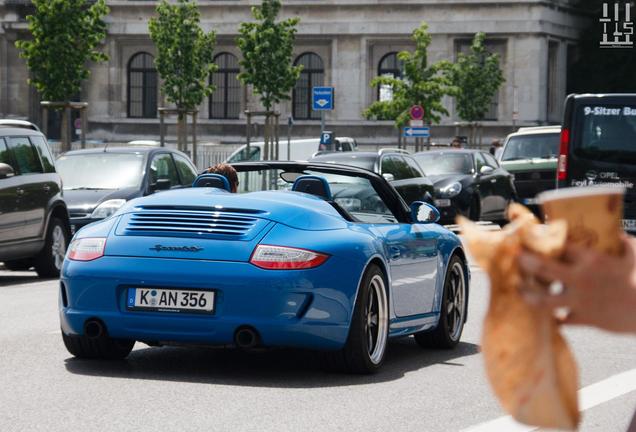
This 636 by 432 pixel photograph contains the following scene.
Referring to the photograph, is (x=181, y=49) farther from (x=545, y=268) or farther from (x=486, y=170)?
(x=545, y=268)

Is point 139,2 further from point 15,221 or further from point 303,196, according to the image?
point 303,196

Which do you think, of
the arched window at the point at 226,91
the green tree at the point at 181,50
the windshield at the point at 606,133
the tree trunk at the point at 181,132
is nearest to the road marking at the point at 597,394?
the windshield at the point at 606,133

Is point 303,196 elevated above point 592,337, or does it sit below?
above

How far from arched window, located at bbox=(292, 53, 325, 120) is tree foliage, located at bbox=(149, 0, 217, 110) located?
1032 inches

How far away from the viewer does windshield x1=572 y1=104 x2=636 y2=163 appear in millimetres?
22672

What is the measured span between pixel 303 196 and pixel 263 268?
1139 mm

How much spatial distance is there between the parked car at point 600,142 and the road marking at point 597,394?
42.0 ft

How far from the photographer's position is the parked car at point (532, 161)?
3481 cm

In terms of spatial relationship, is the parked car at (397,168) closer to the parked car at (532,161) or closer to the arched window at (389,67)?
the parked car at (532,161)

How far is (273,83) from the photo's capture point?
53.7 metres

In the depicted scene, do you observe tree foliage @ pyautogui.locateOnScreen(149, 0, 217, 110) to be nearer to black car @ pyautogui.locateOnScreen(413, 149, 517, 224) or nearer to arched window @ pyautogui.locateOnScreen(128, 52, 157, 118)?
black car @ pyautogui.locateOnScreen(413, 149, 517, 224)

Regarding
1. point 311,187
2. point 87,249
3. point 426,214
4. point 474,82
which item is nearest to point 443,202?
point 426,214

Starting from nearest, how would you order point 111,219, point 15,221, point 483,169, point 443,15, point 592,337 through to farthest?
point 111,219, point 592,337, point 15,221, point 483,169, point 443,15

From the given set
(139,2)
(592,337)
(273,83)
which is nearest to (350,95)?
(139,2)
